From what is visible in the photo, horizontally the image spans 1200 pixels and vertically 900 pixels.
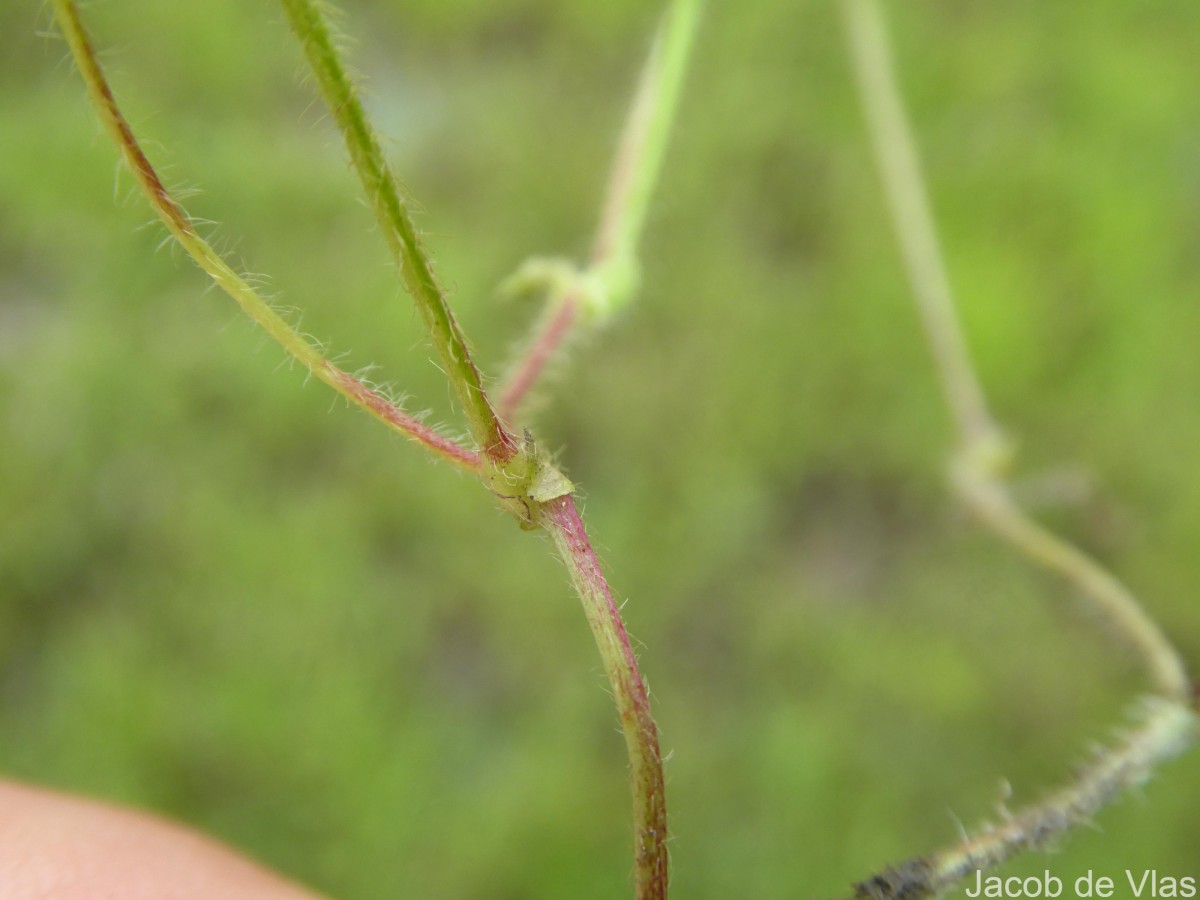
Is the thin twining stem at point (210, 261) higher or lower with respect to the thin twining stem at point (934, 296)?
lower

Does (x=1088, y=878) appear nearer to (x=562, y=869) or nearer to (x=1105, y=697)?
(x=1105, y=697)

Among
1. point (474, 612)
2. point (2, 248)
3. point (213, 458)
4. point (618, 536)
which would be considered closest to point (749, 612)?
point (618, 536)

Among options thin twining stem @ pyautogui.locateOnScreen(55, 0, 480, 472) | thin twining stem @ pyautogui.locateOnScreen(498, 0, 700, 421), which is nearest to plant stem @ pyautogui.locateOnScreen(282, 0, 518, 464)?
thin twining stem @ pyautogui.locateOnScreen(55, 0, 480, 472)

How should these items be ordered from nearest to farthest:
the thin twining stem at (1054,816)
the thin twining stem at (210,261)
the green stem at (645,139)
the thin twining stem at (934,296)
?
the thin twining stem at (210,261)
the thin twining stem at (1054,816)
the green stem at (645,139)
the thin twining stem at (934,296)

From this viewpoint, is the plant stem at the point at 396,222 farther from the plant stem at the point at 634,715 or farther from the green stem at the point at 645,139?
the green stem at the point at 645,139

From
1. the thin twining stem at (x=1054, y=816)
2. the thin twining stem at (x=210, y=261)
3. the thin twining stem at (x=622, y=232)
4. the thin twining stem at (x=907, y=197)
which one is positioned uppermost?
the thin twining stem at (x=907, y=197)

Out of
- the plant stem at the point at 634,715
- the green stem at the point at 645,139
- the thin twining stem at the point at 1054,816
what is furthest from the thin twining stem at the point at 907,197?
the plant stem at the point at 634,715
